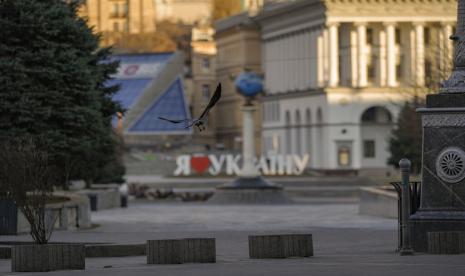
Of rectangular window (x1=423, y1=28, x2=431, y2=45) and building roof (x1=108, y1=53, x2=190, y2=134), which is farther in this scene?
building roof (x1=108, y1=53, x2=190, y2=134)

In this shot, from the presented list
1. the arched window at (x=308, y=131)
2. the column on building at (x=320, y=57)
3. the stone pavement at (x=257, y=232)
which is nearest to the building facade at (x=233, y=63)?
the arched window at (x=308, y=131)

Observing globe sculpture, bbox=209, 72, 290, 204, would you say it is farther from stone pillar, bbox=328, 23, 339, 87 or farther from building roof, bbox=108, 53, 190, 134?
building roof, bbox=108, 53, 190, 134

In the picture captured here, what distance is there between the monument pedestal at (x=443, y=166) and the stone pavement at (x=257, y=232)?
99 cm

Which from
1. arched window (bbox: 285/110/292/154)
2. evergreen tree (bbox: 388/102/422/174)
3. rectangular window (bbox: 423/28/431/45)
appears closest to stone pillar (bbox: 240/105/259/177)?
evergreen tree (bbox: 388/102/422/174)

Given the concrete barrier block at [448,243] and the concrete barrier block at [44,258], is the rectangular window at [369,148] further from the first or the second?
the concrete barrier block at [44,258]

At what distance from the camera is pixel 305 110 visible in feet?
506

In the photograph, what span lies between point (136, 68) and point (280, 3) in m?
31.2

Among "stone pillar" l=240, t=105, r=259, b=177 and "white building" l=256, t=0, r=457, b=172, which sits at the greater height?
"white building" l=256, t=0, r=457, b=172

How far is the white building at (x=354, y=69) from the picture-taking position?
148 meters

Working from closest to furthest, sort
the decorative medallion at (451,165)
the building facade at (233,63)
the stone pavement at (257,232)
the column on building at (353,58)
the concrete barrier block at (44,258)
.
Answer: the stone pavement at (257,232), the concrete barrier block at (44,258), the decorative medallion at (451,165), the column on building at (353,58), the building facade at (233,63)

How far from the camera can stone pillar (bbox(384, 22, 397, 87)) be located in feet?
493

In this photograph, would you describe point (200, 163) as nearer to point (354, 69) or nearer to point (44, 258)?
point (354, 69)

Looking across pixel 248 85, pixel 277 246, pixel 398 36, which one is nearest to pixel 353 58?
pixel 398 36

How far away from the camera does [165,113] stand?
18000 centimetres
